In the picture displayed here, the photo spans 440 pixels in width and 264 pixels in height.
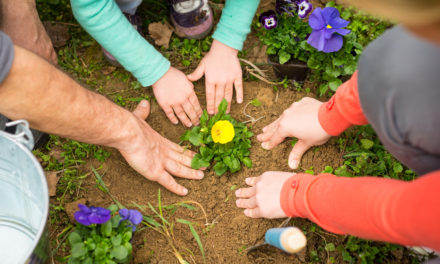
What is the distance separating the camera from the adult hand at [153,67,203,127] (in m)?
2.07

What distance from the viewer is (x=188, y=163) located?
1990 millimetres

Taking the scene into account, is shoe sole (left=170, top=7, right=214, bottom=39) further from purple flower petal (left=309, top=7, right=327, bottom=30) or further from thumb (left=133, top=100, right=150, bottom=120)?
purple flower petal (left=309, top=7, right=327, bottom=30)

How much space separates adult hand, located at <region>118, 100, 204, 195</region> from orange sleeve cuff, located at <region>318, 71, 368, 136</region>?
702mm

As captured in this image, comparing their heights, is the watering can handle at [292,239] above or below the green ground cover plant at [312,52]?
below

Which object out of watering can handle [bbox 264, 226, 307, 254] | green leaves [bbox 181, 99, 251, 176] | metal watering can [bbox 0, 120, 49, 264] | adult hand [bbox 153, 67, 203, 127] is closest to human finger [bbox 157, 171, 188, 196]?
Result: green leaves [bbox 181, 99, 251, 176]

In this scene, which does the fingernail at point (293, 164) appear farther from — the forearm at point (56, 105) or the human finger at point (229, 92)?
the forearm at point (56, 105)

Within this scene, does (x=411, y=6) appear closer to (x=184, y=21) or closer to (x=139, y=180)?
(x=139, y=180)

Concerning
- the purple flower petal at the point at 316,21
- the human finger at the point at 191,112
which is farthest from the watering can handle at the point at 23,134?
the purple flower petal at the point at 316,21

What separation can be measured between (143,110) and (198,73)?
1.24ft

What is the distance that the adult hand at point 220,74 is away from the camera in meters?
2.09

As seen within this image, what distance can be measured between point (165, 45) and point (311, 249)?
1.48m

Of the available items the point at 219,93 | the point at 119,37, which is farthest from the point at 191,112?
the point at 119,37

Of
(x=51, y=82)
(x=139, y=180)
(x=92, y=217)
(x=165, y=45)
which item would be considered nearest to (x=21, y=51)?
(x=51, y=82)

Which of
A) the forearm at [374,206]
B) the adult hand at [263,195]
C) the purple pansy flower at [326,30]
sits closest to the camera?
the forearm at [374,206]
